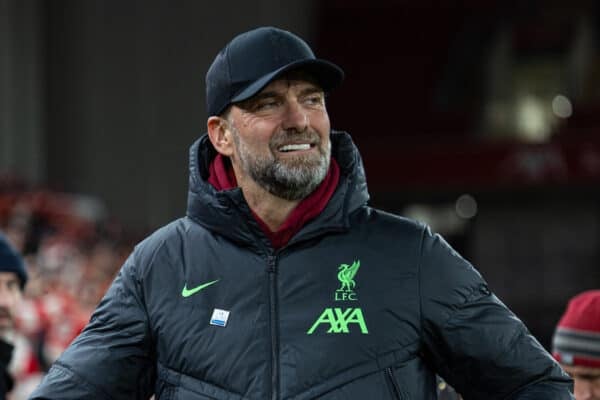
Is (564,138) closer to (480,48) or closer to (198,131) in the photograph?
(480,48)

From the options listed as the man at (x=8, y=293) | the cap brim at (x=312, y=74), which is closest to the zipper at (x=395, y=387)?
the cap brim at (x=312, y=74)

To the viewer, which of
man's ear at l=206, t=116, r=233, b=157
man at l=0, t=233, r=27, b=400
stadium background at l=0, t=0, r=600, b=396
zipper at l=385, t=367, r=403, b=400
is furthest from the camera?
stadium background at l=0, t=0, r=600, b=396

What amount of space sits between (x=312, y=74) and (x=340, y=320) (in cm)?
47

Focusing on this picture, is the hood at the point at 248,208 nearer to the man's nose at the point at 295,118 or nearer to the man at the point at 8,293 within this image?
the man's nose at the point at 295,118

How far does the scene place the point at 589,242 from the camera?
744 inches

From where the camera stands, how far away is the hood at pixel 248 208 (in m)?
2.41

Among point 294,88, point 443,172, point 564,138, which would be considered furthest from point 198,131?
point 294,88

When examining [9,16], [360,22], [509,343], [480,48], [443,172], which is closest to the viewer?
[509,343]

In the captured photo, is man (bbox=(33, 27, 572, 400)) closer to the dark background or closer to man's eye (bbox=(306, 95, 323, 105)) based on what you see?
man's eye (bbox=(306, 95, 323, 105))

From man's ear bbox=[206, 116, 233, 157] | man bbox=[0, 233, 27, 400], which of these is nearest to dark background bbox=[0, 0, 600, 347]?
man bbox=[0, 233, 27, 400]

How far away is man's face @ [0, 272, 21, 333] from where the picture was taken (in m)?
3.41

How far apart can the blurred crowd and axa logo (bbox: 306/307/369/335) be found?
4.50ft

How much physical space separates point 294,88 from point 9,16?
1575 cm

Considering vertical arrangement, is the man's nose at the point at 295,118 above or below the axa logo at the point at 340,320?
above
